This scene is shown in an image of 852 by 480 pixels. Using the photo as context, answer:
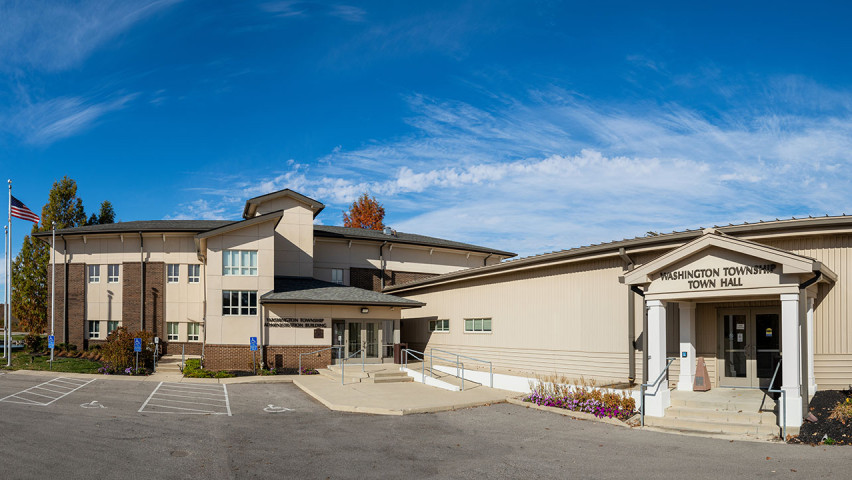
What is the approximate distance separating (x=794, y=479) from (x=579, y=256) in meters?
11.3

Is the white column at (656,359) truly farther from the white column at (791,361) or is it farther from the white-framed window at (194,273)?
the white-framed window at (194,273)

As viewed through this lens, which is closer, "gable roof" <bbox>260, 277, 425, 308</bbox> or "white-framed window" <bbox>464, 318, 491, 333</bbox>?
"white-framed window" <bbox>464, 318, 491, 333</bbox>

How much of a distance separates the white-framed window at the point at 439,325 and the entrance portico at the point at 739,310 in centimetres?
1331

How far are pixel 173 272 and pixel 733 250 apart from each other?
29.7m

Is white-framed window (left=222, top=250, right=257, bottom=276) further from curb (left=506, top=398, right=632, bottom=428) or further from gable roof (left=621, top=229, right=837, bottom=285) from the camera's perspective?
gable roof (left=621, top=229, right=837, bottom=285)

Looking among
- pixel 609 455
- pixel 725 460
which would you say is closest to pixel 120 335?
pixel 609 455

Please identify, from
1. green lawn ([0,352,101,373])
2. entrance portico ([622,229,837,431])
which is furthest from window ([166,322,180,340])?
entrance portico ([622,229,837,431])

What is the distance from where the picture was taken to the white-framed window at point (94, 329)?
34.8 meters

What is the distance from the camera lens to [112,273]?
35000 mm

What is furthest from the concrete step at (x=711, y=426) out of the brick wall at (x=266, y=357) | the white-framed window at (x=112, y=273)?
the white-framed window at (x=112, y=273)

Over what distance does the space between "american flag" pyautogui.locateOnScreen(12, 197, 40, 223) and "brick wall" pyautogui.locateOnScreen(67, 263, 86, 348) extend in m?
4.42

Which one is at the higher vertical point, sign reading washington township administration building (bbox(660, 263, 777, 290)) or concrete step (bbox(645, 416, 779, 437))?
sign reading washington township administration building (bbox(660, 263, 777, 290))

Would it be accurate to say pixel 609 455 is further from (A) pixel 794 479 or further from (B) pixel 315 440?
(B) pixel 315 440

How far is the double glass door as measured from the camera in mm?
16453
